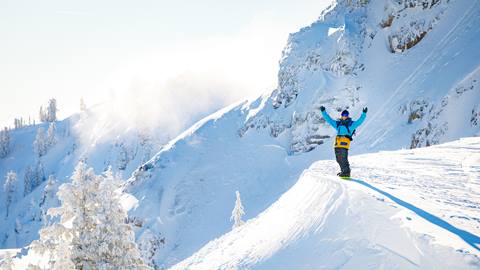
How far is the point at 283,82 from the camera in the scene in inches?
2411

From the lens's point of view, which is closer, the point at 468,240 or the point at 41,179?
the point at 468,240

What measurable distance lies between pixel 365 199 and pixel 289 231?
1953 millimetres

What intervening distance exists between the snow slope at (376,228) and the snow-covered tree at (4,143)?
654 ft

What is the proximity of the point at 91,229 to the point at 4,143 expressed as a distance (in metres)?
198

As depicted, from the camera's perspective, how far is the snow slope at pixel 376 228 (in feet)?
18.4

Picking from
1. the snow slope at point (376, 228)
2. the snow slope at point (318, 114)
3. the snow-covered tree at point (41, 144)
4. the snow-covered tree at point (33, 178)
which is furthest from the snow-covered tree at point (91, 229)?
the snow-covered tree at point (41, 144)

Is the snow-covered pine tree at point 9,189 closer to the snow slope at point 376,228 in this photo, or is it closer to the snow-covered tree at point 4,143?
the snow-covered tree at point 4,143

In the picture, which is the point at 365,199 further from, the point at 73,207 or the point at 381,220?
the point at 73,207

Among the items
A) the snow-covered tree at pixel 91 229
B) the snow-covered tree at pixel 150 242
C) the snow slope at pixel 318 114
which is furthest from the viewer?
the snow-covered tree at pixel 150 242

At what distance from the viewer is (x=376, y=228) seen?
21.9 feet

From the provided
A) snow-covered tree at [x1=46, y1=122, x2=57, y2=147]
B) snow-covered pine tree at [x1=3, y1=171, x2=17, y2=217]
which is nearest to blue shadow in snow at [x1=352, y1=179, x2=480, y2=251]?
snow-covered pine tree at [x1=3, y1=171, x2=17, y2=217]

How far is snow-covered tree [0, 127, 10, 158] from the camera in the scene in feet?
580

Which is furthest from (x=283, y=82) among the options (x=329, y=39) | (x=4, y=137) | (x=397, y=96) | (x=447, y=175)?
(x=4, y=137)

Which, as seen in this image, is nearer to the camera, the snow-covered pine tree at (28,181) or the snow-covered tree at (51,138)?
the snow-covered pine tree at (28,181)
